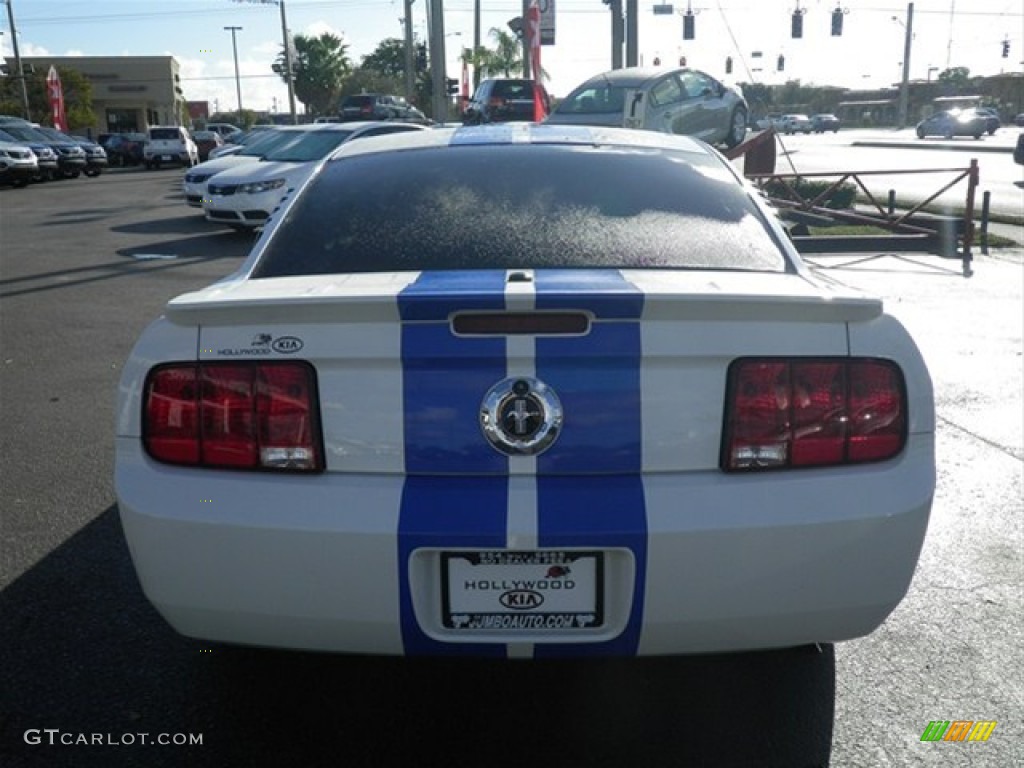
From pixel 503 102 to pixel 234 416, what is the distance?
22222 mm

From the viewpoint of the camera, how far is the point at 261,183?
14.1 m

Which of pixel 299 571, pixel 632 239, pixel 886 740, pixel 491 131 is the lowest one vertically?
pixel 886 740

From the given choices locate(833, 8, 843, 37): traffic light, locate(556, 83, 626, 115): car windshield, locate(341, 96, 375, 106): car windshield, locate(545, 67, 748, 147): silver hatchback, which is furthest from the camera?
locate(833, 8, 843, 37): traffic light

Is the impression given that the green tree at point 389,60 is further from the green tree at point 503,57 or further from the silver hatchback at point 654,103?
the silver hatchback at point 654,103

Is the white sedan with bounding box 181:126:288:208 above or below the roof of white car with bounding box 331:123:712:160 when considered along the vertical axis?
below

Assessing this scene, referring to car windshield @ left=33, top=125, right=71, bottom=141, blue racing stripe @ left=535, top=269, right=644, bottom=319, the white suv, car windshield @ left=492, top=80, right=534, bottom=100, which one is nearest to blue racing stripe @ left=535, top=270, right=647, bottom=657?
blue racing stripe @ left=535, top=269, right=644, bottom=319

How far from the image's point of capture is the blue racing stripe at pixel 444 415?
228 cm

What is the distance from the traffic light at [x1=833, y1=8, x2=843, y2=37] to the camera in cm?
4456

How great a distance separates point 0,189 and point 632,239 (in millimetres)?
29266

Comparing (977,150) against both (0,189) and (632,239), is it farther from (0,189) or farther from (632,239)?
(632,239)

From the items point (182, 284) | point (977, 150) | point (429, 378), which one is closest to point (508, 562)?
point (429, 378)

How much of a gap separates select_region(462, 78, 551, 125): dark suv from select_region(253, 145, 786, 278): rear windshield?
2041 cm

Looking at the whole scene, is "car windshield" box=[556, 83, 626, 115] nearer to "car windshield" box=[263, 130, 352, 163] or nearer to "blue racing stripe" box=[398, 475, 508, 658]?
"car windshield" box=[263, 130, 352, 163]

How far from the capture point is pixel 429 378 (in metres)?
2.30
